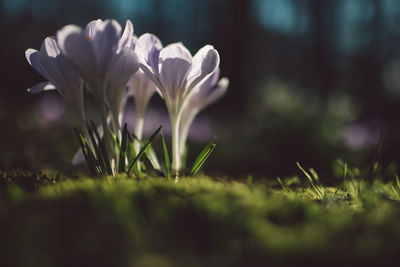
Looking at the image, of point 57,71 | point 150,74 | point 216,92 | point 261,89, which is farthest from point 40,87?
point 261,89

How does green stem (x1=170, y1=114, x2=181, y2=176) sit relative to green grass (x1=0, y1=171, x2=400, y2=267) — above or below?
below

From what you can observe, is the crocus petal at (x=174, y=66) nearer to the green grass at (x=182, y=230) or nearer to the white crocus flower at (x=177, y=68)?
the white crocus flower at (x=177, y=68)

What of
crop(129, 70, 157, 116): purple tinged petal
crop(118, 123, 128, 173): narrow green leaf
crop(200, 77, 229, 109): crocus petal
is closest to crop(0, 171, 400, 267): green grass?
crop(118, 123, 128, 173): narrow green leaf

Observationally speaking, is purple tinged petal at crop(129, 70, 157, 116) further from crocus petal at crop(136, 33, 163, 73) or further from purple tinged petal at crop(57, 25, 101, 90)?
purple tinged petal at crop(57, 25, 101, 90)

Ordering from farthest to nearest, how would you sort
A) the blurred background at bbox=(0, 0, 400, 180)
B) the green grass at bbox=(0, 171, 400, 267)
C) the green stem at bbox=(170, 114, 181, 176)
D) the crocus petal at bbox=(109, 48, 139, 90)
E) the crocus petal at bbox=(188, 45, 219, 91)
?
the blurred background at bbox=(0, 0, 400, 180)
the green stem at bbox=(170, 114, 181, 176)
the crocus petal at bbox=(188, 45, 219, 91)
the crocus petal at bbox=(109, 48, 139, 90)
the green grass at bbox=(0, 171, 400, 267)

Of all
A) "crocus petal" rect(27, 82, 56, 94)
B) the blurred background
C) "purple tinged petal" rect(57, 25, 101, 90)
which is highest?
"purple tinged petal" rect(57, 25, 101, 90)

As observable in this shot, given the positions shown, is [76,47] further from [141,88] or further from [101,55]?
[141,88]

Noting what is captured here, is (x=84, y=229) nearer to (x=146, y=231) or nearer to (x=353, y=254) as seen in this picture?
(x=146, y=231)

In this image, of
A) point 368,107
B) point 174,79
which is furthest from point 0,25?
point 174,79

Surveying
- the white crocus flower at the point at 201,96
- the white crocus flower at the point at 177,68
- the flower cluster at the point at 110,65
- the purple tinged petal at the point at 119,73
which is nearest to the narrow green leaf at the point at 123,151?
the flower cluster at the point at 110,65
